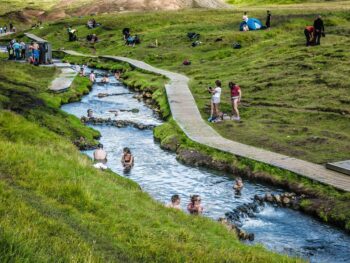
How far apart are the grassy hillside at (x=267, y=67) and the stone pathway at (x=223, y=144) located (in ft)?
2.85

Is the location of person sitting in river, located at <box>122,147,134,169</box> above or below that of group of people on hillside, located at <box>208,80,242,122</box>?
below

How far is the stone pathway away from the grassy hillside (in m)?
0.87

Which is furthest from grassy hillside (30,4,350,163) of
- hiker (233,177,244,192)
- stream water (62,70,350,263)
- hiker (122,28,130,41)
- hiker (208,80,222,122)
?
stream water (62,70,350,263)

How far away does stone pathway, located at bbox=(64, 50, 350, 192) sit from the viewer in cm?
2444

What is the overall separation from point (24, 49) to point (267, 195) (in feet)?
158

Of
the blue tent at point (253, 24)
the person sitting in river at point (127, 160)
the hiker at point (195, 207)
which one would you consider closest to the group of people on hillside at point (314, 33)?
the blue tent at point (253, 24)

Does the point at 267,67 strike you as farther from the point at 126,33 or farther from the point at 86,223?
the point at 86,223

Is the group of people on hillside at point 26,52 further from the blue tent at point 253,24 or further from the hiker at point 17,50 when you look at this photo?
the blue tent at point 253,24

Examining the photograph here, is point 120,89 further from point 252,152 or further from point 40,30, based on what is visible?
point 40,30

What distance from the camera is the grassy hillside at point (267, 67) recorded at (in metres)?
32.0

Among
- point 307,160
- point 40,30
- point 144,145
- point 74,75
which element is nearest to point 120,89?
point 74,75

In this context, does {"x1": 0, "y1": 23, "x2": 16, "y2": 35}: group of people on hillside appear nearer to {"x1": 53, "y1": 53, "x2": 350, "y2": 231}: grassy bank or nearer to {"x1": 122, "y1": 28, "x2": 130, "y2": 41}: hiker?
{"x1": 122, "y1": 28, "x2": 130, "y2": 41}: hiker

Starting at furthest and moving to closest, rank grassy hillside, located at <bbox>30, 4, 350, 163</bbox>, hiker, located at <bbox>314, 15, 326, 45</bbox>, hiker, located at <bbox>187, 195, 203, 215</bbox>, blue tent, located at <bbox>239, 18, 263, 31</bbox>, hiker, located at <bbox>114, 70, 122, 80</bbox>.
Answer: blue tent, located at <bbox>239, 18, 263, 31</bbox> → hiker, located at <bbox>114, 70, 122, 80</bbox> → hiker, located at <bbox>314, 15, 326, 45</bbox> → grassy hillside, located at <bbox>30, 4, 350, 163</bbox> → hiker, located at <bbox>187, 195, 203, 215</bbox>

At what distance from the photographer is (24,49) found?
216 feet
